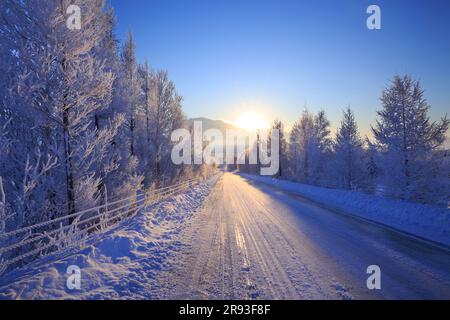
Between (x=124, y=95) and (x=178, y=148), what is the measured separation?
511 inches

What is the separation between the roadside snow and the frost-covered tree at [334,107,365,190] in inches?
1141

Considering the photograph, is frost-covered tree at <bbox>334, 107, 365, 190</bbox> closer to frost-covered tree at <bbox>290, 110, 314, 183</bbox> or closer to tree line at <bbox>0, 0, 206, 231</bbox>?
frost-covered tree at <bbox>290, 110, 314, 183</bbox>

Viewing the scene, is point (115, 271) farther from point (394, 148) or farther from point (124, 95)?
point (394, 148)

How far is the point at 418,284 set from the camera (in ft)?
14.8

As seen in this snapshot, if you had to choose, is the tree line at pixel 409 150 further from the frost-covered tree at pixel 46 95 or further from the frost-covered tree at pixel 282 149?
the frost-covered tree at pixel 282 149

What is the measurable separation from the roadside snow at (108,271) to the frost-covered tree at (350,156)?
29.0 metres

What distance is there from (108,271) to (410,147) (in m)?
21.6

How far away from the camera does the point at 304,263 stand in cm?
557

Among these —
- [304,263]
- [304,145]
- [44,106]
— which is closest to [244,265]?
[304,263]

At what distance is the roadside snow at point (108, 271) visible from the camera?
414 centimetres

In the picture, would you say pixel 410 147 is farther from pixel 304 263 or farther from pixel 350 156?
pixel 304 263

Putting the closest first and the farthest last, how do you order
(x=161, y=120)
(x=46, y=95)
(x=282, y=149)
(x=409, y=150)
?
(x=46, y=95)
(x=409, y=150)
(x=161, y=120)
(x=282, y=149)

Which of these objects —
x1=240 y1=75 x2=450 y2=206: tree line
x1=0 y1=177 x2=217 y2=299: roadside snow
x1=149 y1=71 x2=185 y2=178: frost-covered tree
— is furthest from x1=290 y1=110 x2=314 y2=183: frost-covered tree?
x1=0 y1=177 x2=217 y2=299: roadside snow
